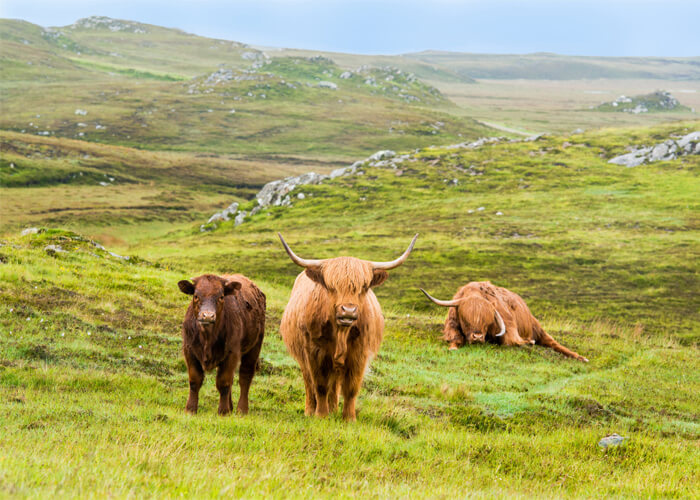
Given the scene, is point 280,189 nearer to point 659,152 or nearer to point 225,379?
point 659,152

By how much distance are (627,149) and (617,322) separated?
4588 centimetres

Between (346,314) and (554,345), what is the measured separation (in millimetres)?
10104

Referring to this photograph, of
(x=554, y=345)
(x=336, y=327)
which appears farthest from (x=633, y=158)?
(x=336, y=327)

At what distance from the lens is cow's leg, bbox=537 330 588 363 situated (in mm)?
14931

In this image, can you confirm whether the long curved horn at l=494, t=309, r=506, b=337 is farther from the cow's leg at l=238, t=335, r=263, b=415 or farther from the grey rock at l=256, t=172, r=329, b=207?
the grey rock at l=256, t=172, r=329, b=207

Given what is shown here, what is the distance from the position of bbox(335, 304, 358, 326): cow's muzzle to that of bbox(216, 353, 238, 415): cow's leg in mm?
1833

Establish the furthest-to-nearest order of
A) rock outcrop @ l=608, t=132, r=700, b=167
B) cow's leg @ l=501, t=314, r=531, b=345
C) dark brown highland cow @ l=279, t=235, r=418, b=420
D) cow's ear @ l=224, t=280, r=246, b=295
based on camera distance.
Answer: rock outcrop @ l=608, t=132, r=700, b=167
cow's leg @ l=501, t=314, r=531, b=345
cow's ear @ l=224, t=280, r=246, b=295
dark brown highland cow @ l=279, t=235, r=418, b=420

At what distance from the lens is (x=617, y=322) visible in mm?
21453

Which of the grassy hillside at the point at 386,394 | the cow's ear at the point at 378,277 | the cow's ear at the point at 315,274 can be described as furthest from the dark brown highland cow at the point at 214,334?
the cow's ear at the point at 378,277

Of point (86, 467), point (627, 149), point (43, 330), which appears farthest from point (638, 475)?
point (627, 149)

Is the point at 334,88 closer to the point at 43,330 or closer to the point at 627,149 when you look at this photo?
the point at 627,149

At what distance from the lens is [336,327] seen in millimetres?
7793

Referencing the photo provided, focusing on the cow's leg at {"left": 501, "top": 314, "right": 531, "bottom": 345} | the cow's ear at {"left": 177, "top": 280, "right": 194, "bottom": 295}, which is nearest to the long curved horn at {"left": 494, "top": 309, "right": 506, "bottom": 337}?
the cow's leg at {"left": 501, "top": 314, "right": 531, "bottom": 345}

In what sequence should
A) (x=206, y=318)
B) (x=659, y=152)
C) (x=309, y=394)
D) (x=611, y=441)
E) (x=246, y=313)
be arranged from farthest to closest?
(x=659, y=152), (x=246, y=313), (x=309, y=394), (x=611, y=441), (x=206, y=318)
